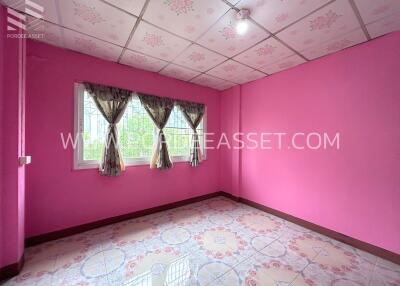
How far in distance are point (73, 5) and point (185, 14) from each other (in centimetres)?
97

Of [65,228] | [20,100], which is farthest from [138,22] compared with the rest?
[65,228]

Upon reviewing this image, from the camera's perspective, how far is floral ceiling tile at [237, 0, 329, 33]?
4.61ft

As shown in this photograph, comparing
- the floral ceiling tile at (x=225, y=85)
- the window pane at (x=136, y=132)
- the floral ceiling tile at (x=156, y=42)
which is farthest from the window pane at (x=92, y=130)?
the floral ceiling tile at (x=225, y=85)

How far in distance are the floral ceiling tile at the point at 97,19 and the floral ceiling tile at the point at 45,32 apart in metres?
0.19

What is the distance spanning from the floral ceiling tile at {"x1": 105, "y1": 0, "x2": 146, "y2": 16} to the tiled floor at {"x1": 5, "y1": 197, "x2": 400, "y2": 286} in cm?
241

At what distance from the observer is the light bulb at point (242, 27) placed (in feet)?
5.33

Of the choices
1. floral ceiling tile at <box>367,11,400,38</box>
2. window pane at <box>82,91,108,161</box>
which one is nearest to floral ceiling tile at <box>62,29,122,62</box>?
window pane at <box>82,91,108,161</box>

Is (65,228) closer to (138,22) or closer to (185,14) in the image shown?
(138,22)

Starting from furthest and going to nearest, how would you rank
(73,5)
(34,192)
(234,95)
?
(234,95)
(34,192)
(73,5)

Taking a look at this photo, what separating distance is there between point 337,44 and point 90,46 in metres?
2.99

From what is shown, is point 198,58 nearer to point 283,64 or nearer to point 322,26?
point 283,64

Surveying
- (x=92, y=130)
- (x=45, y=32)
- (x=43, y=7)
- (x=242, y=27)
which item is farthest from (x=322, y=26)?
(x=92, y=130)

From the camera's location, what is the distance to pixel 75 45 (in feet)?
6.75

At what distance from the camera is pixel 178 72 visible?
2842 mm
